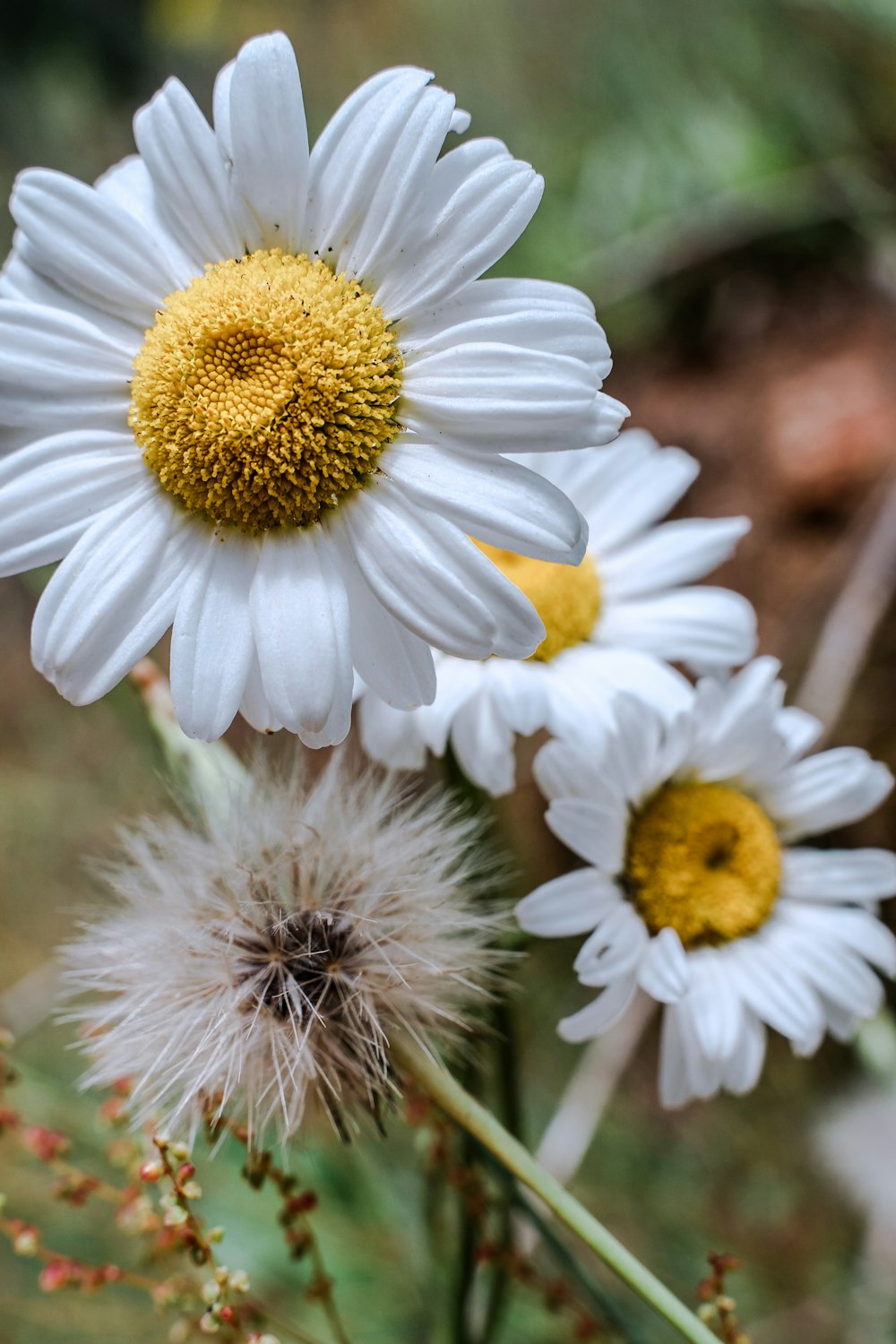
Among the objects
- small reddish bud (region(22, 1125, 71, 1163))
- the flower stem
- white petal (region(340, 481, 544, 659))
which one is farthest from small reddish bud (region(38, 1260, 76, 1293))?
white petal (region(340, 481, 544, 659))

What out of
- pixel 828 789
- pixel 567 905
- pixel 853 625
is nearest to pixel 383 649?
pixel 567 905

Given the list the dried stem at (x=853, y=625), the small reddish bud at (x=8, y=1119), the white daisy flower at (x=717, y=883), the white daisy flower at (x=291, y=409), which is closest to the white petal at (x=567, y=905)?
the white daisy flower at (x=717, y=883)

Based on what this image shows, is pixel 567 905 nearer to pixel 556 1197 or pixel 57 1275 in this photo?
pixel 556 1197

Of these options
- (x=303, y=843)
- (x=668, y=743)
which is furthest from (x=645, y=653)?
(x=303, y=843)

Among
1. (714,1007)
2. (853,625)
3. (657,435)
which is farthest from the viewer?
(657,435)

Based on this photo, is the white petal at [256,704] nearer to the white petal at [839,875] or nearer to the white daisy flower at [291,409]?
the white daisy flower at [291,409]

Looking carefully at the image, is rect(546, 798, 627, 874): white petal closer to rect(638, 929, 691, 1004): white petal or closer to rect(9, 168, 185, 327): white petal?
rect(638, 929, 691, 1004): white petal

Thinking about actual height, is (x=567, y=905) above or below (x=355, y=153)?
below

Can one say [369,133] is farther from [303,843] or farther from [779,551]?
[779,551]

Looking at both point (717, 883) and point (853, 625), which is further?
point (853, 625)
